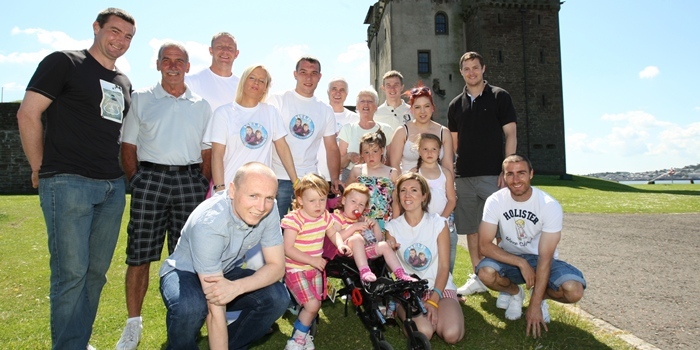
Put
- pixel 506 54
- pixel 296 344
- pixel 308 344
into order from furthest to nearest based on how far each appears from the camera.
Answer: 1. pixel 506 54
2. pixel 308 344
3. pixel 296 344

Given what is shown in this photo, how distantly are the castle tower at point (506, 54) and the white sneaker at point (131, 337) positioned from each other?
33053 mm

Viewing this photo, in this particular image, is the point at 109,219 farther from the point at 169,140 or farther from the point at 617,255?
the point at 617,255

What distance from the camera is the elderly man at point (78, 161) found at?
3.27 meters

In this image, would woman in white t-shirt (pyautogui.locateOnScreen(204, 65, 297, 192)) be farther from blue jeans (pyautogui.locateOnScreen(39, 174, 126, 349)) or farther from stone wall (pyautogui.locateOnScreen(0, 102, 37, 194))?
stone wall (pyautogui.locateOnScreen(0, 102, 37, 194))

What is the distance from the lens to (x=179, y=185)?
404 cm

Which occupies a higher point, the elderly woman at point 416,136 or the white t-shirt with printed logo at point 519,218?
the elderly woman at point 416,136

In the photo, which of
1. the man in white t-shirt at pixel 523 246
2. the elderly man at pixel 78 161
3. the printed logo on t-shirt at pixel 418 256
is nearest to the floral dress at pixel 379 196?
the printed logo on t-shirt at pixel 418 256

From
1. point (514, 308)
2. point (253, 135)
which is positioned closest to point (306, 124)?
point (253, 135)

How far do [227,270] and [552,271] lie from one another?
2.88m

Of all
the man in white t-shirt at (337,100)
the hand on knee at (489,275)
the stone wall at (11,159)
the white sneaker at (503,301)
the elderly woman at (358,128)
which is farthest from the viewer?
the stone wall at (11,159)

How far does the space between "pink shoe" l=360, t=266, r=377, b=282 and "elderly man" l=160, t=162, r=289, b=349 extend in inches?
23.7

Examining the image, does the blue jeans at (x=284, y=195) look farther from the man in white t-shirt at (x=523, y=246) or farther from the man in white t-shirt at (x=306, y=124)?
the man in white t-shirt at (x=523, y=246)

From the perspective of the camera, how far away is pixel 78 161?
3.37m

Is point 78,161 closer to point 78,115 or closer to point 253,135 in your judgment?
point 78,115
